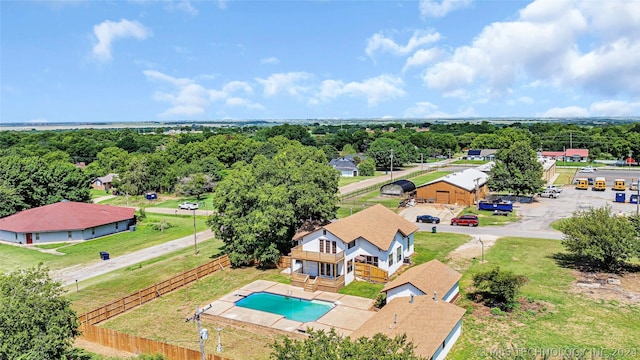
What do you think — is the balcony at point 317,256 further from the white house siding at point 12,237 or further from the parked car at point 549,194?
the parked car at point 549,194

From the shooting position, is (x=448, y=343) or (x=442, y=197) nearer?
(x=448, y=343)

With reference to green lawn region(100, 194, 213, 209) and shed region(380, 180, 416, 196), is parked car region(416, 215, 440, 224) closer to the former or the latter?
shed region(380, 180, 416, 196)

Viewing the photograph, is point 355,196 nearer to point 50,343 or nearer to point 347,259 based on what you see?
point 347,259

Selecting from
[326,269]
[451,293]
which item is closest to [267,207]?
[326,269]

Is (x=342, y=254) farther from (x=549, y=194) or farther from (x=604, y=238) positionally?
(x=549, y=194)

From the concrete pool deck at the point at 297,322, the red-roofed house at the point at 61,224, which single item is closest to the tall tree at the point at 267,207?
the concrete pool deck at the point at 297,322

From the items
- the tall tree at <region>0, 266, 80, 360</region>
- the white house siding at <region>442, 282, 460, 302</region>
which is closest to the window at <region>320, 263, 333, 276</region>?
the white house siding at <region>442, 282, 460, 302</region>

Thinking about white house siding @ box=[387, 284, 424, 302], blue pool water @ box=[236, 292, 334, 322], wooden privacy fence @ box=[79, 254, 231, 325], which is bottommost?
blue pool water @ box=[236, 292, 334, 322]
